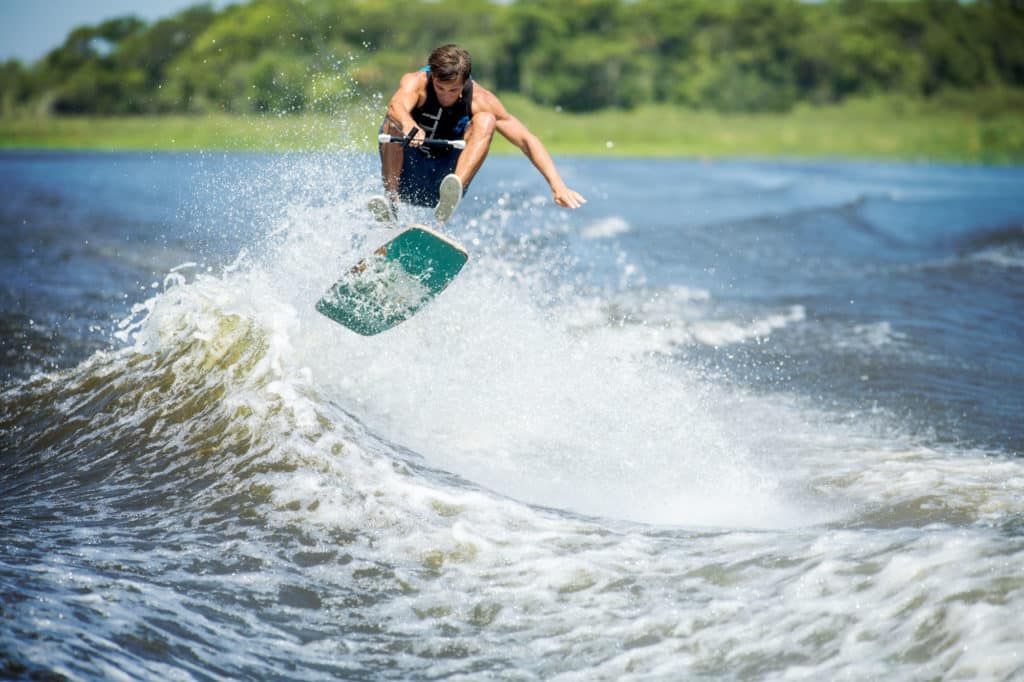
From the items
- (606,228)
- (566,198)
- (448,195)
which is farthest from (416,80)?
(606,228)

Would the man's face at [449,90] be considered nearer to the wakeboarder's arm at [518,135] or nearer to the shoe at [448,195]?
the wakeboarder's arm at [518,135]

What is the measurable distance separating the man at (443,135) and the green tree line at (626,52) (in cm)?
5533

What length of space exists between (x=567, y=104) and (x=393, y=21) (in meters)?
17.2

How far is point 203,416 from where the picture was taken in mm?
6172

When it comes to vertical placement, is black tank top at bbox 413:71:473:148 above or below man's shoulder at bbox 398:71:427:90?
below

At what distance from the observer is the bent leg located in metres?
6.31

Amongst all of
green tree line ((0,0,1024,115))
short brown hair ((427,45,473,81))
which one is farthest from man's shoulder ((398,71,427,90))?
green tree line ((0,0,1024,115))

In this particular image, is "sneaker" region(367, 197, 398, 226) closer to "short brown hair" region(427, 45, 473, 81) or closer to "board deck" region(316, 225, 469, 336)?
"board deck" region(316, 225, 469, 336)

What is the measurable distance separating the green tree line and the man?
55327 mm

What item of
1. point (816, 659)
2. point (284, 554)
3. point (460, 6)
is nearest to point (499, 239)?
point (284, 554)

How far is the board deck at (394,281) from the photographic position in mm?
6406

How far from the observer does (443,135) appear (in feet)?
22.2

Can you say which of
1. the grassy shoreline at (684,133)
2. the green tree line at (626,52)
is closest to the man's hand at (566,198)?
the grassy shoreline at (684,133)

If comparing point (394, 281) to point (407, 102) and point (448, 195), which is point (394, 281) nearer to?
point (448, 195)
